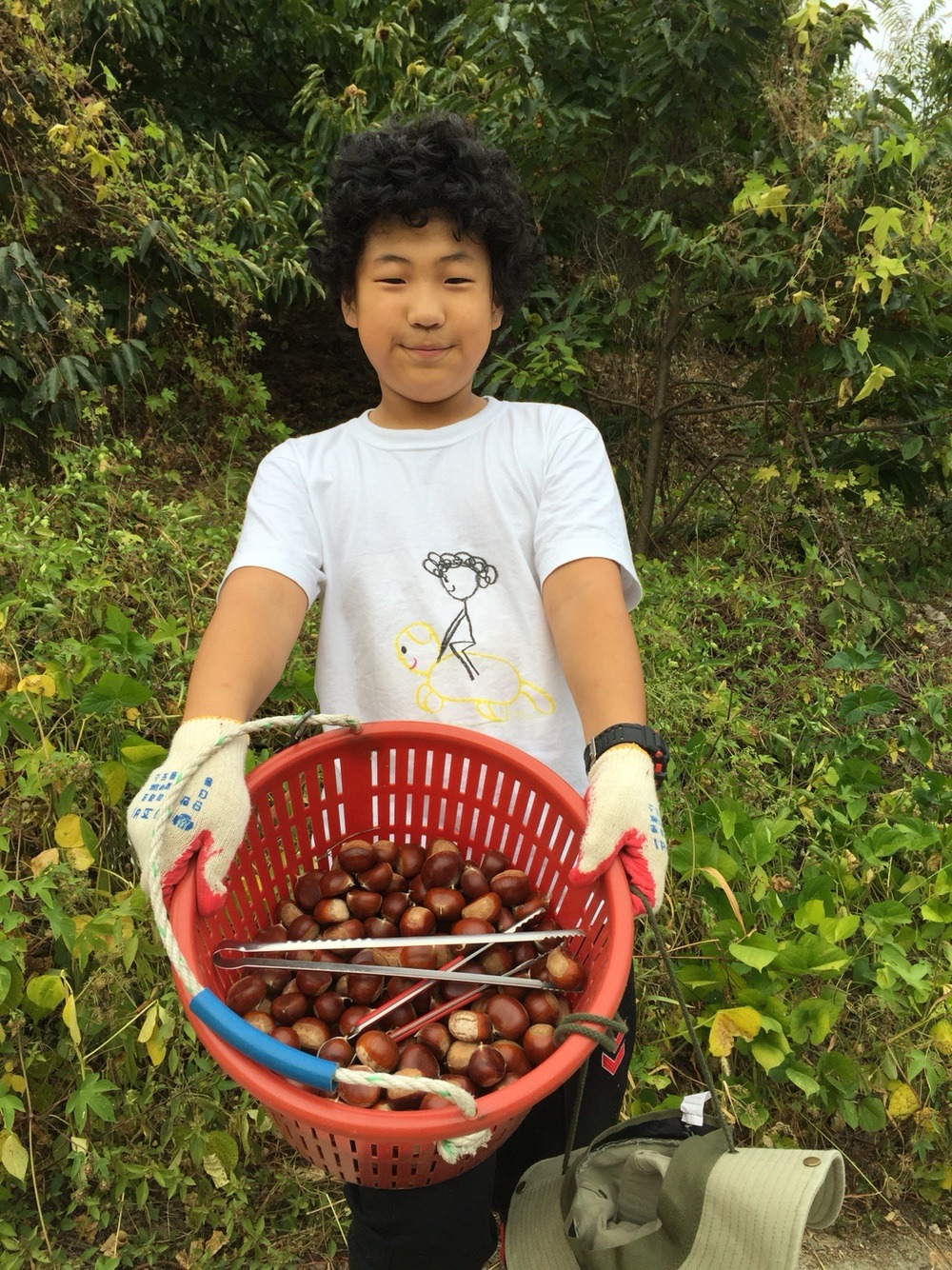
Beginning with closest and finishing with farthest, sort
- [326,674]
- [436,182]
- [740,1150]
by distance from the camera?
[740,1150]
[436,182]
[326,674]

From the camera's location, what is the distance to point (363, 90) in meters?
3.83

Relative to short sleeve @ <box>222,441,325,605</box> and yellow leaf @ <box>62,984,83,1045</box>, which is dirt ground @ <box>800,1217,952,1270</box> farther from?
short sleeve @ <box>222,441,325,605</box>

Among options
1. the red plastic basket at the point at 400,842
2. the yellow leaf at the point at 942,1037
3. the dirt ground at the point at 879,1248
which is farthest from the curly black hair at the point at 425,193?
the dirt ground at the point at 879,1248

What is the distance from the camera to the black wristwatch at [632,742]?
4.00ft

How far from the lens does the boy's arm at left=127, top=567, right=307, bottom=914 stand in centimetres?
108

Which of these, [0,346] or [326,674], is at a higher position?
[0,346]

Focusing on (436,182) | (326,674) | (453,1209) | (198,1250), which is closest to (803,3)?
(436,182)

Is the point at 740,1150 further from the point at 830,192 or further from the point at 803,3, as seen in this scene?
the point at 803,3

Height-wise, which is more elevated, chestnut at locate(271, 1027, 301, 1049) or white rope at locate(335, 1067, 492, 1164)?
white rope at locate(335, 1067, 492, 1164)

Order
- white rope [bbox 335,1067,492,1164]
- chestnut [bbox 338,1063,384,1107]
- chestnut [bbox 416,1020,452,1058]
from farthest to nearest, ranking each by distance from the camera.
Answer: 1. chestnut [bbox 416,1020,452,1058]
2. chestnut [bbox 338,1063,384,1107]
3. white rope [bbox 335,1067,492,1164]

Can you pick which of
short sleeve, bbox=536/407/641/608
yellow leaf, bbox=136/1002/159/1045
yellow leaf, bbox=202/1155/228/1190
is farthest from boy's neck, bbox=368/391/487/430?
yellow leaf, bbox=202/1155/228/1190

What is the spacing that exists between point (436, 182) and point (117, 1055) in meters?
1.64

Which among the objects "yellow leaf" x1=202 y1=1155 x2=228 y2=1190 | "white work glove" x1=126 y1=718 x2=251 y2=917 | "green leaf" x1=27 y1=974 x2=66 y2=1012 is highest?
"white work glove" x1=126 y1=718 x2=251 y2=917

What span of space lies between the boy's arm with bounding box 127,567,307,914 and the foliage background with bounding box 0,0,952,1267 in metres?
0.55
